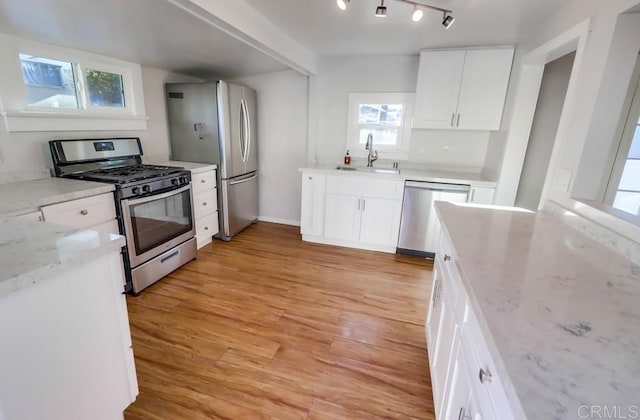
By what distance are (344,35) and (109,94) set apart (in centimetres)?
234

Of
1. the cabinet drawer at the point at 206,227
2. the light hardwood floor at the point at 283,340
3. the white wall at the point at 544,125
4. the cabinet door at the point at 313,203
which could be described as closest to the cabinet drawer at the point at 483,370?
the light hardwood floor at the point at 283,340

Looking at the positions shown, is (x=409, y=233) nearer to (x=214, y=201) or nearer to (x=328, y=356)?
(x=328, y=356)

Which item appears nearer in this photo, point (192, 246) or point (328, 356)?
point (328, 356)

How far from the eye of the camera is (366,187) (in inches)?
130

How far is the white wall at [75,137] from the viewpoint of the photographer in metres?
2.12

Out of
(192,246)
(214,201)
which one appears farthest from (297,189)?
(192,246)

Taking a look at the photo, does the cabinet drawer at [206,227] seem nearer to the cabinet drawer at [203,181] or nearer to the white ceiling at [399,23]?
the cabinet drawer at [203,181]

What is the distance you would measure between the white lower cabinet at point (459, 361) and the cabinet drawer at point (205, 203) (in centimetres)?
252

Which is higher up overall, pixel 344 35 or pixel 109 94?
pixel 344 35

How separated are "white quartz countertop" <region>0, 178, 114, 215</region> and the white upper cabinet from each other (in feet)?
10.2

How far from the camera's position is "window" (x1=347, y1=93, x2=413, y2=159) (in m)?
Result: 3.60

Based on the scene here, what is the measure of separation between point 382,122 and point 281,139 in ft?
4.61

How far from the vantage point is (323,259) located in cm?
322

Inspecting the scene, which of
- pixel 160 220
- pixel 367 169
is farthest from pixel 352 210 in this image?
pixel 160 220
